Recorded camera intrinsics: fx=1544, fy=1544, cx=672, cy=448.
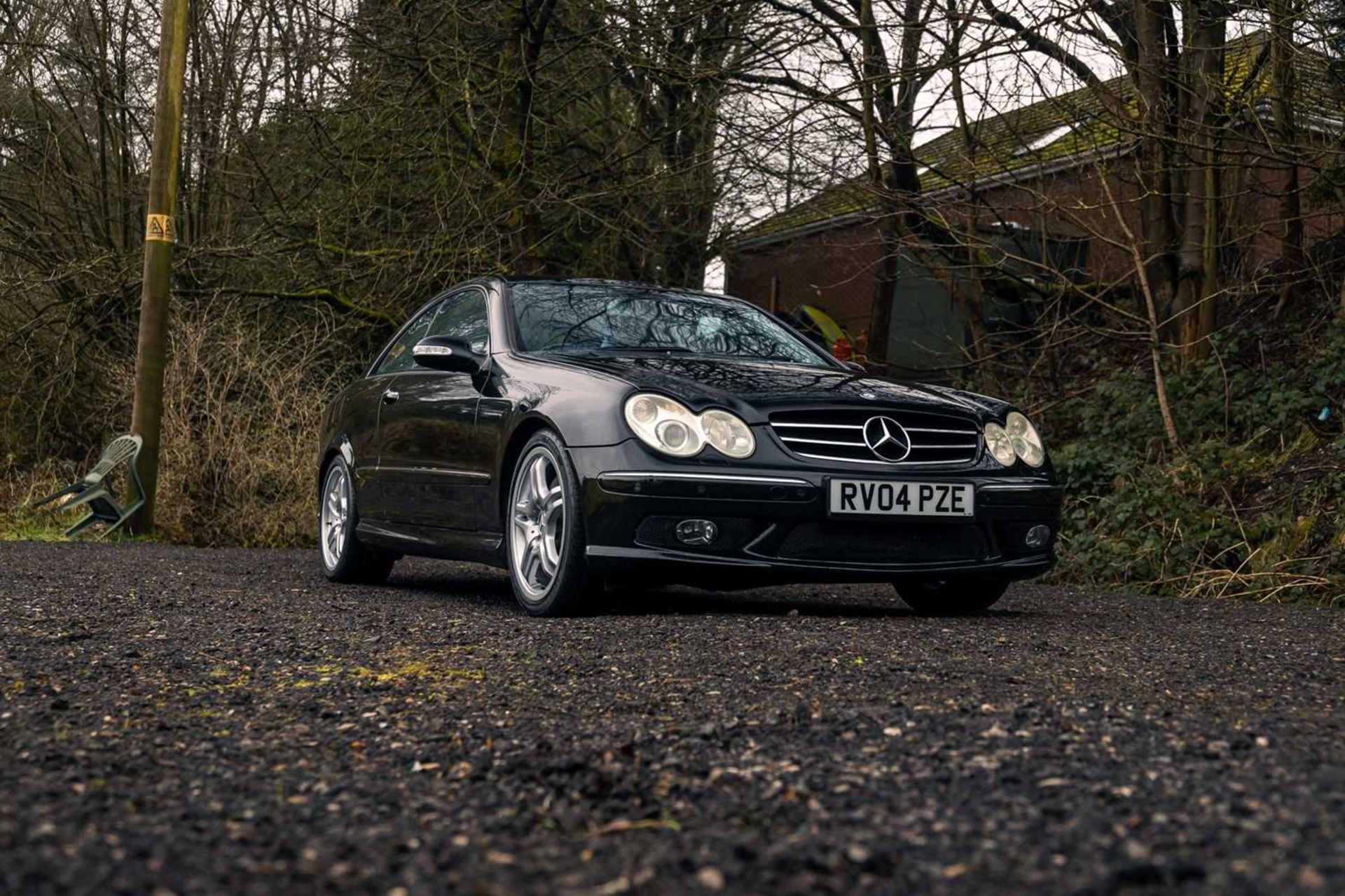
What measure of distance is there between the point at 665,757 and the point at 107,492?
33.9 ft

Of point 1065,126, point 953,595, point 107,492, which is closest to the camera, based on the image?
point 953,595

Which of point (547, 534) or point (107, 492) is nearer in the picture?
point (547, 534)

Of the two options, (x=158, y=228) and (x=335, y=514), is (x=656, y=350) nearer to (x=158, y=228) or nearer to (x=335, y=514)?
(x=335, y=514)

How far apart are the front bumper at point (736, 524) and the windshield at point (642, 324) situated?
1.23 meters

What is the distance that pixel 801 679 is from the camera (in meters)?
4.07

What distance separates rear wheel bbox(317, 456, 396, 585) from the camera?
7.98 m

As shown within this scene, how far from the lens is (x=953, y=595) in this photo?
6656 millimetres

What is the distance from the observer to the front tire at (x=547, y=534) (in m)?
5.73

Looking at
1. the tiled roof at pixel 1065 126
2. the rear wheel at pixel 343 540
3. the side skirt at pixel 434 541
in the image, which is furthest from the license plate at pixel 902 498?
the tiled roof at pixel 1065 126

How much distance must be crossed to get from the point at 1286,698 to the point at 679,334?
369 cm

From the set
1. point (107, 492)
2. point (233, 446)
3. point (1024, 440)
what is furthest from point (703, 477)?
point (107, 492)

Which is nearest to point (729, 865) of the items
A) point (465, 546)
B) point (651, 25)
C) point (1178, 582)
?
point (465, 546)

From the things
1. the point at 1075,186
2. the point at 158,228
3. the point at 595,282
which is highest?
the point at 1075,186

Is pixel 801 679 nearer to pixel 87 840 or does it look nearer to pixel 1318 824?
pixel 1318 824
